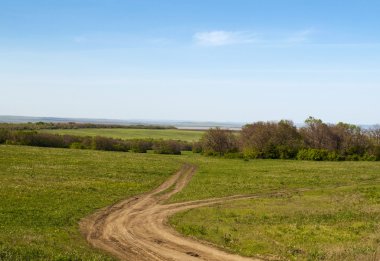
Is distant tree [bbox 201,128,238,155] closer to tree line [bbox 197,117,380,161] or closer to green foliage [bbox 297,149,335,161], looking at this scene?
tree line [bbox 197,117,380,161]

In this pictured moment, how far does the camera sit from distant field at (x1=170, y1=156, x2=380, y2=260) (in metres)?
22.7

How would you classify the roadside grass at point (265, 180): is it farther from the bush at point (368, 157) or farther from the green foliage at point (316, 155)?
the bush at point (368, 157)

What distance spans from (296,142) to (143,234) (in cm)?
7746

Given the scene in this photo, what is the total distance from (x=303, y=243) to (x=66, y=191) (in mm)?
25476

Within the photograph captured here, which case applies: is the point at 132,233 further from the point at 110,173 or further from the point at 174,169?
the point at 174,169

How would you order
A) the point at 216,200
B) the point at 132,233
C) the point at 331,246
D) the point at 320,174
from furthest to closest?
the point at 320,174 < the point at 216,200 < the point at 132,233 < the point at 331,246

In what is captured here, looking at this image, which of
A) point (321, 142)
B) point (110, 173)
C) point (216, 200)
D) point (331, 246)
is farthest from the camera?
point (321, 142)

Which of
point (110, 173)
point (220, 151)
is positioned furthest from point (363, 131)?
point (110, 173)

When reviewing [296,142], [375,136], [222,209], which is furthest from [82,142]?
[222,209]

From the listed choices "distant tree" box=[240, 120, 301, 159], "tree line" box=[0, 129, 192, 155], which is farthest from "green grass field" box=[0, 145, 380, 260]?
"tree line" box=[0, 129, 192, 155]

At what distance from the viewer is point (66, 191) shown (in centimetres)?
4106

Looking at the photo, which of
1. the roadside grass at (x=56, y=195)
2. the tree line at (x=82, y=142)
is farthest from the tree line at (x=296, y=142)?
the roadside grass at (x=56, y=195)

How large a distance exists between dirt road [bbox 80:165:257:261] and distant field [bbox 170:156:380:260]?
4.18ft

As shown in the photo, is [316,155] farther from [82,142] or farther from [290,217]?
[290,217]
